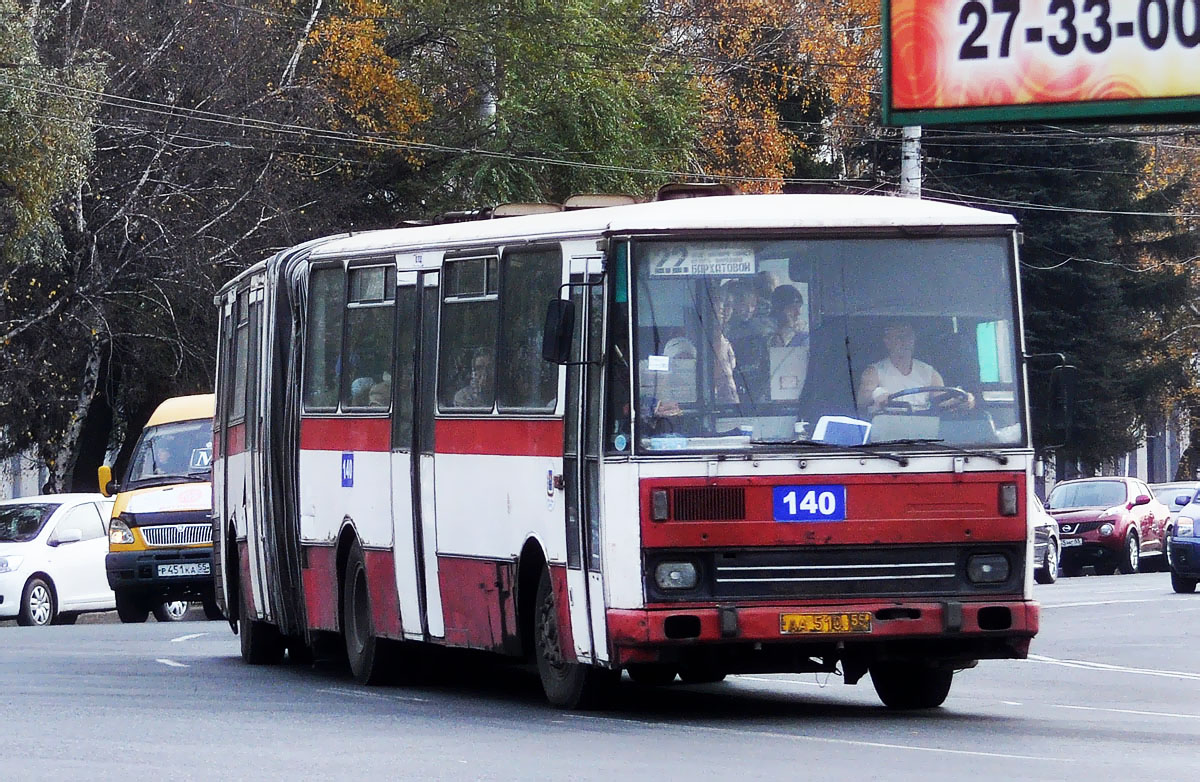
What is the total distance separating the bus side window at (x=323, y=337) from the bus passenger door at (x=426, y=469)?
56.4 inches

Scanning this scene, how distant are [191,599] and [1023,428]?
1708 centimetres

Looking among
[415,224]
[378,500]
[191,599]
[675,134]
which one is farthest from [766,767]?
[675,134]

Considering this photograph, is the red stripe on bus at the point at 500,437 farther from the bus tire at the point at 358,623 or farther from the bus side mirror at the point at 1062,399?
the bus side mirror at the point at 1062,399

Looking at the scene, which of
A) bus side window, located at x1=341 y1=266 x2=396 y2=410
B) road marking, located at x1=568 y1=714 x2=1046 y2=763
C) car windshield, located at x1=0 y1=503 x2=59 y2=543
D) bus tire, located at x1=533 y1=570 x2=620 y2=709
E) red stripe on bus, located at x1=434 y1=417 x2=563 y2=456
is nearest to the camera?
road marking, located at x1=568 y1=714 x2=1046 y2=763

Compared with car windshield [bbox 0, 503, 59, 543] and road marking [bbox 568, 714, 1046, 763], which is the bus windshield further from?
car windshield [bbox 0, 503, 59, 543]

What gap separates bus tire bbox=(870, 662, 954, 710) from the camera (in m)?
13.9

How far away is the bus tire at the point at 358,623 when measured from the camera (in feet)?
52.4

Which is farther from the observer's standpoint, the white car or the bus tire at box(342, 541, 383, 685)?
the white car

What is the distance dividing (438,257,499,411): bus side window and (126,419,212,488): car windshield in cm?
1281

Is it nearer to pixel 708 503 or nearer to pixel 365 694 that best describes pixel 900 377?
pixel 708 503

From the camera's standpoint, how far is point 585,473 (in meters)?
12.8

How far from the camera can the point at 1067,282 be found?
174 feet

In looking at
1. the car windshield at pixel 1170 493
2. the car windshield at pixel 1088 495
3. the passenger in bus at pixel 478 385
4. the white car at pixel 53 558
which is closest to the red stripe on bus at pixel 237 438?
the passenger in bus at pixel 478 385

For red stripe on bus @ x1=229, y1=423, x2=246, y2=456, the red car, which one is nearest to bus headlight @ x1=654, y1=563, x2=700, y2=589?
red stripe on bus @ x1=229, y1=423, x2=246, y2=456
